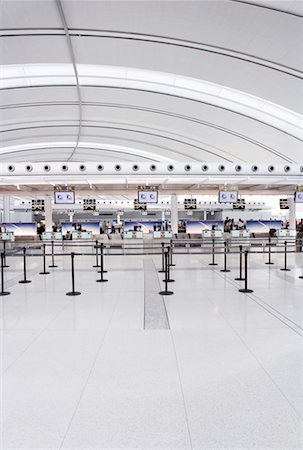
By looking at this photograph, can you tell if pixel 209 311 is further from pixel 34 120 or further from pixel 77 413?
pixel 34 120

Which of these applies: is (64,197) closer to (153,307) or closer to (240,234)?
(240,234)

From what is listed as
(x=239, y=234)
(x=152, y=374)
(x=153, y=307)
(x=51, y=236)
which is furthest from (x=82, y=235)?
(x=152, y=374)

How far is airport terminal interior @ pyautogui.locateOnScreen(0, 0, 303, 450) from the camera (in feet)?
10.4

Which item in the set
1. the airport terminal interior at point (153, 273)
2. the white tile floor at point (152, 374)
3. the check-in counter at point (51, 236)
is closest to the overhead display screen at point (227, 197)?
the airport terminal interior at point (153, 273)

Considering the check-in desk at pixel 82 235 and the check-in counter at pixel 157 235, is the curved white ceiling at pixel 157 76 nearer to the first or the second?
the check-in counter at pixel 157 235

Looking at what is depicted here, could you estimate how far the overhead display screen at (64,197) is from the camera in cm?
2166

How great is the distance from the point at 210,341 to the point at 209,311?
5.55 feet

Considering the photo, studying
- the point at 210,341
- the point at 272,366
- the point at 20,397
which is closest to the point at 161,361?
the point at 210,341

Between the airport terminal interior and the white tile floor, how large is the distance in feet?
0.07

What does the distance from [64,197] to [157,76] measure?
10.5m

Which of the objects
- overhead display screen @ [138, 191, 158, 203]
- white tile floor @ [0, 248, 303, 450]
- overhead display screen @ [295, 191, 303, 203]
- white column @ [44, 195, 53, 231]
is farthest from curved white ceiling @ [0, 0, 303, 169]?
white tile floor @ [0, 248, 303, 450]

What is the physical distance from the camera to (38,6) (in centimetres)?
892

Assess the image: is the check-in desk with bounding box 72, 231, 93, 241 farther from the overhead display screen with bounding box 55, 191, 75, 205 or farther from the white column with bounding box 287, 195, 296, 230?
the white column with bounding box 287, 195, 296, 230

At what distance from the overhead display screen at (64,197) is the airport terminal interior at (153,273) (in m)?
0.07
